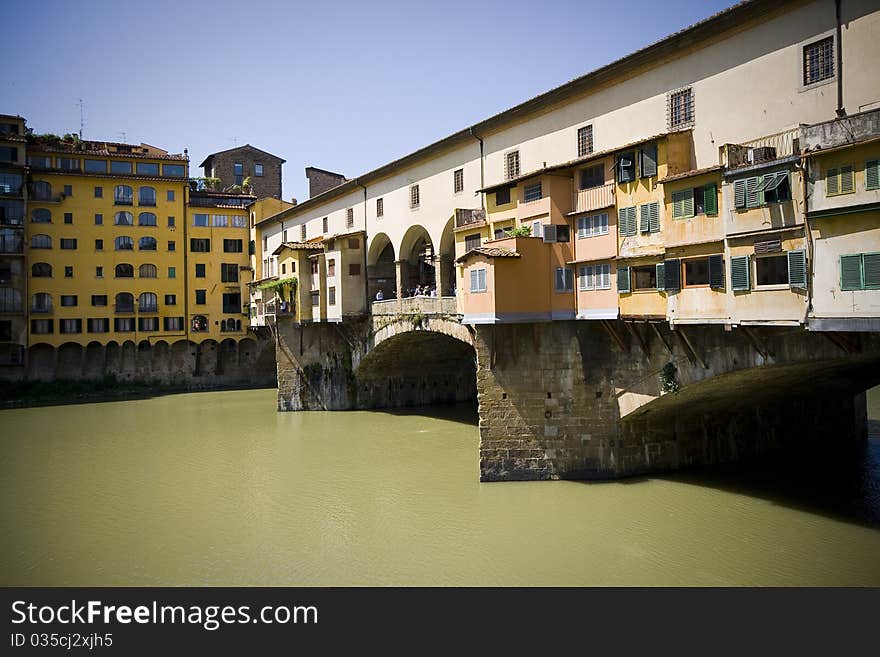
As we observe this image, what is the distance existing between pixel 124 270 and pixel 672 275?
40684 mm

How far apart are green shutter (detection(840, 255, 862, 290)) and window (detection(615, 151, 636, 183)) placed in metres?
5.96

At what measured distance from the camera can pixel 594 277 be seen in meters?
18.9

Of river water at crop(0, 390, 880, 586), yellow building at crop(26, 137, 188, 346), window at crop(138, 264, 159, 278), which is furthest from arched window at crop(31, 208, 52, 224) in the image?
river water at crop(0, 390, 880, 586)

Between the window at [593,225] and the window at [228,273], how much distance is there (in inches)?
1410

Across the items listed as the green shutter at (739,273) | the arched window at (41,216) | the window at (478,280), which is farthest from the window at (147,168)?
the green shutter at (739,273)

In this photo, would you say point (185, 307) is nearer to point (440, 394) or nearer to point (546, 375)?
point (440, 394)

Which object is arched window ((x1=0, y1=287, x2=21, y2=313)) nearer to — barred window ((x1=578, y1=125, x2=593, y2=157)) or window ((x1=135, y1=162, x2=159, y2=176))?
window ((x1=135, y1=162, x2=159, y2=176))

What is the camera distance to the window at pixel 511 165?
2328 cm

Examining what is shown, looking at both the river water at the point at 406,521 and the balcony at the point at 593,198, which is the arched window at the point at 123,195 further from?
the balcony at the point at 593,198

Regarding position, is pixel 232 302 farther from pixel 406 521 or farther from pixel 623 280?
pixel 623 280

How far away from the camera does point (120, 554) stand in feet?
51.9

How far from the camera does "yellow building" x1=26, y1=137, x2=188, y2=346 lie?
4422cm
